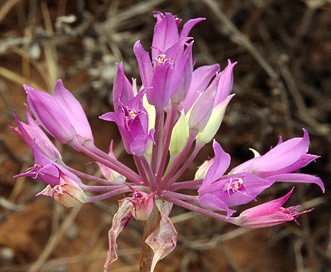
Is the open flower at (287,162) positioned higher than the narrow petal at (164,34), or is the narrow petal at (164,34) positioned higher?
the narrow petal at (164,34)

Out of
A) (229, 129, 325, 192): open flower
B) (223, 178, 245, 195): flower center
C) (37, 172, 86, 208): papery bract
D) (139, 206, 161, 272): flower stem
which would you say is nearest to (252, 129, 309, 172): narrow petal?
(229, 129, 325, 192): open flower

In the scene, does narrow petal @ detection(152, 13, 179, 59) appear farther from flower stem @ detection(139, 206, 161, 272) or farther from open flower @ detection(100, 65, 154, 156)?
flower stem @ detection(139, 206, 161, 272)

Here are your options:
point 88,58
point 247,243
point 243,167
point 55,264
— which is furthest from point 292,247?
point 243,167

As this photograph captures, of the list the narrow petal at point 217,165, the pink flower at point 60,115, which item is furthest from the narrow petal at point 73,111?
the narrow petal at point 217,165

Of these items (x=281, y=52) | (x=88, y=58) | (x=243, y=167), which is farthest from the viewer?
(x=281, y=52)

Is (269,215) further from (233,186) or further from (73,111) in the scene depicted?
(73,111)

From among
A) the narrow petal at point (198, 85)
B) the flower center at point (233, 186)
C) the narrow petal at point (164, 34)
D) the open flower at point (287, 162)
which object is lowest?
the open flower at point (287, 162)

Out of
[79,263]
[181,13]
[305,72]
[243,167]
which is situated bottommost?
[79,263]

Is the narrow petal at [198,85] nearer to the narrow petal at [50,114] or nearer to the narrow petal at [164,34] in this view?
the narrow petal at [164,34]

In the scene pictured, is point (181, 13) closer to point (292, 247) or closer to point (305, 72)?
point (305, 72)
